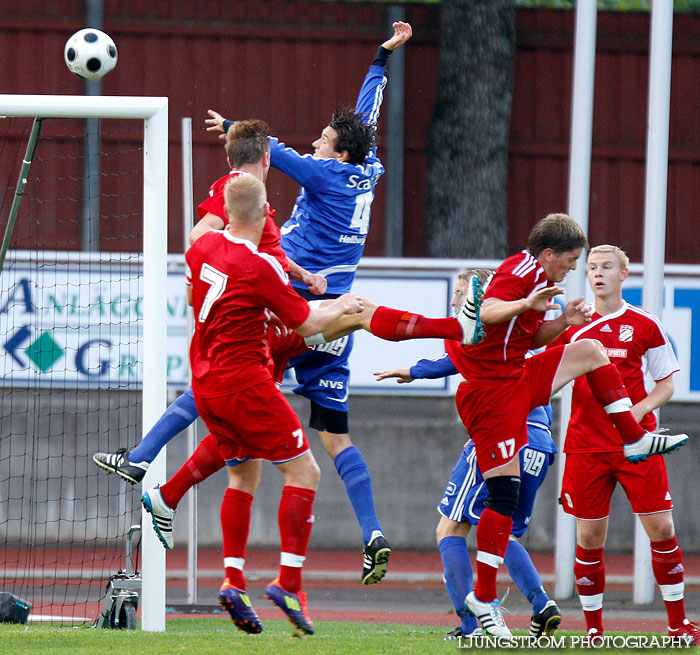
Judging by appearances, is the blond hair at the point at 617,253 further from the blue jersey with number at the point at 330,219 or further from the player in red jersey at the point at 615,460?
the blue jersey with number at the point at 330,219

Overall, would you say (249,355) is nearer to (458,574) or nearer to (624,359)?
(458,574)

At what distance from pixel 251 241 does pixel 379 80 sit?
2343mm

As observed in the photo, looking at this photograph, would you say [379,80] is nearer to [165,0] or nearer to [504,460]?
[504,460]

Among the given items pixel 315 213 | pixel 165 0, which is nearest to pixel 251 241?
pixel 315 213

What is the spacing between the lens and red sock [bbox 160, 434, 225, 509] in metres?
5.96

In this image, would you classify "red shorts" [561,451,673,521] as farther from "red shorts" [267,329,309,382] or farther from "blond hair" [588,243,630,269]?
"red shorts" [267,329,309,382]

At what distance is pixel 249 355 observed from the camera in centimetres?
538

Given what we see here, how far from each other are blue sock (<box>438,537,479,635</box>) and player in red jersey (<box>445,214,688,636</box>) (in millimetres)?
597

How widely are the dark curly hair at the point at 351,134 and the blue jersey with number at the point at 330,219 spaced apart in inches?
3.6

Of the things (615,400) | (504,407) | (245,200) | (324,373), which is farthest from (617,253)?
(245,200)

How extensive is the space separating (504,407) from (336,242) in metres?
1.54

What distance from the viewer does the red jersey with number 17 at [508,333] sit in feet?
19.5

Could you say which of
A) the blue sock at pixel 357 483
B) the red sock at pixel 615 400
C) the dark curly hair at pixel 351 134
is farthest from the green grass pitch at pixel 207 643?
the dark curly hair at pixel 351 134

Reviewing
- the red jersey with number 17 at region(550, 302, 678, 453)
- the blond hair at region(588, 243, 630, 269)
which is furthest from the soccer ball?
the red jersey with number 17 at region(550, 302, 678, 453)
